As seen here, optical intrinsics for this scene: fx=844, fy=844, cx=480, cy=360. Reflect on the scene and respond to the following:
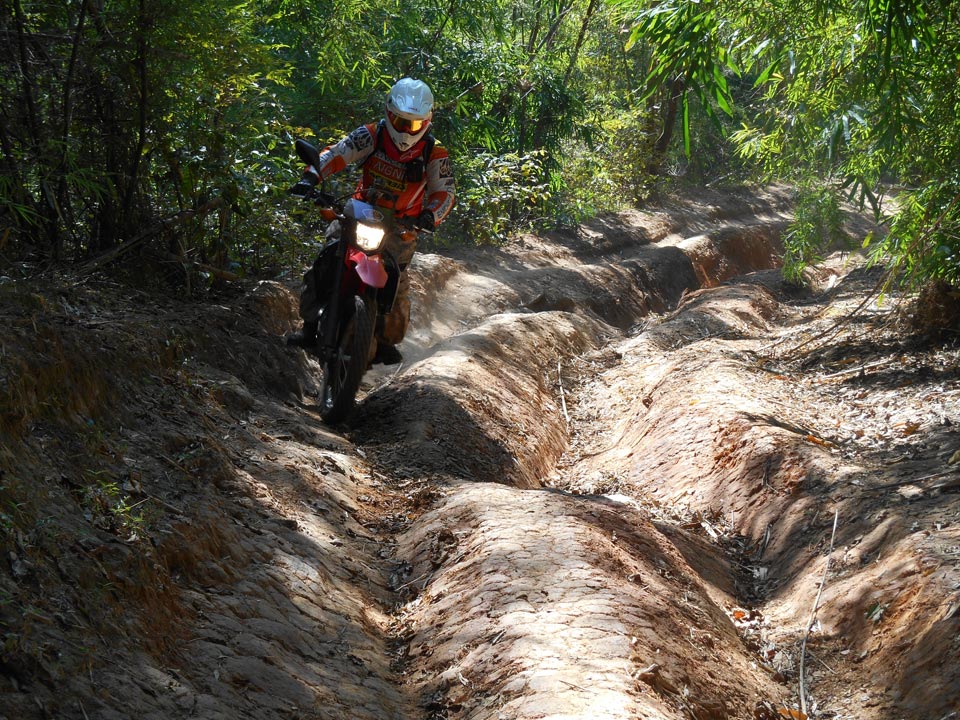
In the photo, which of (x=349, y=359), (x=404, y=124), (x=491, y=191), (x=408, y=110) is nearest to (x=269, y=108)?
(x=404, y=124)

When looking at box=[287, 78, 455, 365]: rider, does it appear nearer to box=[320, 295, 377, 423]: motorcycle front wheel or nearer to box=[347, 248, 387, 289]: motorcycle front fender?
box=[320, 295, 377, 423]: motorcycle front wheel

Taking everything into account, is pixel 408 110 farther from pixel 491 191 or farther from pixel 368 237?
pixel 491 191

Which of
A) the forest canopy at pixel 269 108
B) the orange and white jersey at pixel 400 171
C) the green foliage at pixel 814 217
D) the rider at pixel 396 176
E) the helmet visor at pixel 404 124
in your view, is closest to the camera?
the forest canopy at pixel 269 108

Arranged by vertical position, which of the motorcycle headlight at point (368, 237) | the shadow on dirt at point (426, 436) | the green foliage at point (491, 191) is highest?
the motorcycle headlight at point (368, 237)

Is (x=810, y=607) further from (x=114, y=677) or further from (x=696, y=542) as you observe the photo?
(x=114, y=677)

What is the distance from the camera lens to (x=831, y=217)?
12539mm

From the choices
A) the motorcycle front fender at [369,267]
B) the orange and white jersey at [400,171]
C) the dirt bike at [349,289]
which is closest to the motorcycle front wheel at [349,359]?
the dirt bike at [349,289]

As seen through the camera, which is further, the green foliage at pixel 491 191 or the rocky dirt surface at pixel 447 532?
the green foliage at pixel 491 191

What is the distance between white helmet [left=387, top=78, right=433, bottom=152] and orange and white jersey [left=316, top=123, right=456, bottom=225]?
174mm

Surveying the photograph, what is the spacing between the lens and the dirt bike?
646 cm

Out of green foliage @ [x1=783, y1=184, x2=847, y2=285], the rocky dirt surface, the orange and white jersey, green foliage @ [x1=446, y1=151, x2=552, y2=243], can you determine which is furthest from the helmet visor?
green foliage @ [x1=446, y1=151, x2=552, y2=243]

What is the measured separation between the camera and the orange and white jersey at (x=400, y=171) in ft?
22.9

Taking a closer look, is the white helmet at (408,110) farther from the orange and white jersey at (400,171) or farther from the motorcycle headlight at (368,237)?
the motorcycle headlight at (368,237)

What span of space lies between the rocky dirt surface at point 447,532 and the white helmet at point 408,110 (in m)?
2.09
